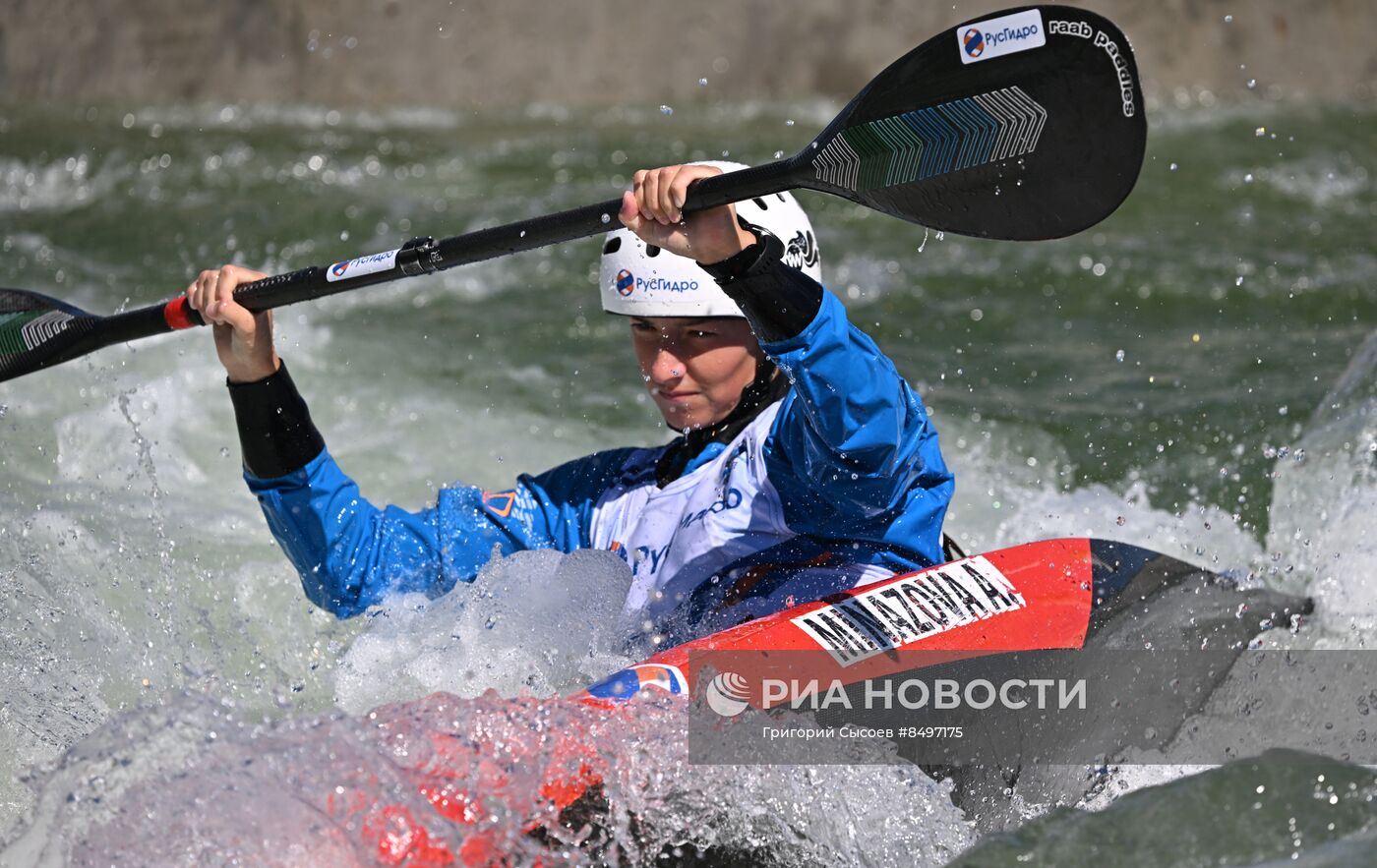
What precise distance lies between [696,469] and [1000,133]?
0.96 meters

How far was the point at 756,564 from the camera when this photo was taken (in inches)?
114

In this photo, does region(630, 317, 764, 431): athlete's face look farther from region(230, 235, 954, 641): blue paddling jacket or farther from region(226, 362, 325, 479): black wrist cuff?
region(226, 362, 325, 479): black wrist cuff

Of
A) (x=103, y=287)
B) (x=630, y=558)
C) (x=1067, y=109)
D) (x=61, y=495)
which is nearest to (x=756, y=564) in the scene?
(x=630, y=558)

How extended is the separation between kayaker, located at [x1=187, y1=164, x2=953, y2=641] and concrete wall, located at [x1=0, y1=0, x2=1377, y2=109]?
718 centimetres

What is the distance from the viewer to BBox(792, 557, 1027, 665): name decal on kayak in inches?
105

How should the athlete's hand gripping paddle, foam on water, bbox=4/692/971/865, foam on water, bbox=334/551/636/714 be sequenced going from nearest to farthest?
foam on water, bbox=4/692/971/865 → the athlete's hand gripping paddle → foam on water, bbox=334/551/636/714

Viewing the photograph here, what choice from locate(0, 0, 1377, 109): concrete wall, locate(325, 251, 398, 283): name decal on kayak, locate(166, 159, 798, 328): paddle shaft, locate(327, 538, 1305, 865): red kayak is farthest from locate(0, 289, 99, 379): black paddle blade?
locate(0, 0, 1377, 109): concrete wall

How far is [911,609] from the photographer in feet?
9.11

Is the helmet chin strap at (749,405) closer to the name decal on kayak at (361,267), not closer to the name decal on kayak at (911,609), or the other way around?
the name decal on kayak at (911,609)

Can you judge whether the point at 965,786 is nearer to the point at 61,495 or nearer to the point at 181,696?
the point at 181,696

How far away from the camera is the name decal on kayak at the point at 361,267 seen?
2.91m

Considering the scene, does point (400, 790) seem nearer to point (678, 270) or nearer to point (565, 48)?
point (678, 270)

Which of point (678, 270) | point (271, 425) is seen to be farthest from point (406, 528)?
point (678, 270)

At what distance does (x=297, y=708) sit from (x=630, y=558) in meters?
0.87
